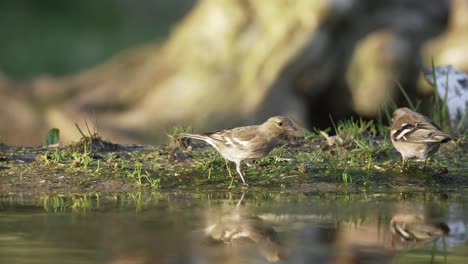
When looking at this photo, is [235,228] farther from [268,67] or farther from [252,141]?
[268,67]

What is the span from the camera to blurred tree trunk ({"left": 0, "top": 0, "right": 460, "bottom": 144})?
17.9 meters

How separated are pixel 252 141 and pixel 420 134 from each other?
155 cm

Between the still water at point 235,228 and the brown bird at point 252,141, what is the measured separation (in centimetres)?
56

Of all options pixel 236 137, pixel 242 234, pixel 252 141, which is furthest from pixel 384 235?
pixel 236 137

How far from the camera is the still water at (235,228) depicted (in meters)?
6.13

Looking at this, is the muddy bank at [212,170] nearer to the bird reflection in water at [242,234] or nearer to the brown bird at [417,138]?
the brown bird at [417,138]

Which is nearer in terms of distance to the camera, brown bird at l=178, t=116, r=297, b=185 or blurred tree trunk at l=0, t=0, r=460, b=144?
brown bird at l=178, t=116, r=297, b=185

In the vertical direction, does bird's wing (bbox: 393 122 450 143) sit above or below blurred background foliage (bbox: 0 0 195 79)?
below

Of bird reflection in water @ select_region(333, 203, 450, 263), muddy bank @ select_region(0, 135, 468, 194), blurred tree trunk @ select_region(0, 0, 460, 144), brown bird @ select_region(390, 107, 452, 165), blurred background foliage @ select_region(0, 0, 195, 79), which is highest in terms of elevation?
blurred background foliage @ select_region(0, 0, 195, 79)

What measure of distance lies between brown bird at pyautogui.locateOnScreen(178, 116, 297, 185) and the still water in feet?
1.83

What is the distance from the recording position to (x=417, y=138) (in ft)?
31.2

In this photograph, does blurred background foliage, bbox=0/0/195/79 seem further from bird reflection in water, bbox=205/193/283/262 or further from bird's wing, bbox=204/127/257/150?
bird reflection in water, bbox=205/193/283/262

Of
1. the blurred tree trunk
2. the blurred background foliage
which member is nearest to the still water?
the blurred tree trunk

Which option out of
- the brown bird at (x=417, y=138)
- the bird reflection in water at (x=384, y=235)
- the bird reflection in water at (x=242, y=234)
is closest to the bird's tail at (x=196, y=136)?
the brown bird at (x=417, y=138)
